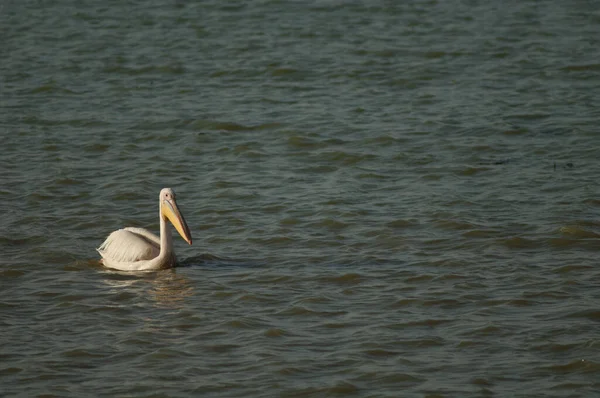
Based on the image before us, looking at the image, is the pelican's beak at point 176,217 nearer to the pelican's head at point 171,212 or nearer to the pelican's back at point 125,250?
the pelican's head at point 171,212

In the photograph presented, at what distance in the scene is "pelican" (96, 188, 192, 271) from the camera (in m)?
8.36

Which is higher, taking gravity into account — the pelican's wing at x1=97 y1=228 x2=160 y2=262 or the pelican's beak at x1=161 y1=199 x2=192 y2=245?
the pelican's beak at x1=161 y1=199 x2=192 y2=245

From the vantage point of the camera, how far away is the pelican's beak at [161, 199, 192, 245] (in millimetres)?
8363

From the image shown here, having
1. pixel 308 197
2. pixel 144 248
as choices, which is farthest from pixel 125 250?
pixel 308 197

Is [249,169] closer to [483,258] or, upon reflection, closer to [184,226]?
[184,226]

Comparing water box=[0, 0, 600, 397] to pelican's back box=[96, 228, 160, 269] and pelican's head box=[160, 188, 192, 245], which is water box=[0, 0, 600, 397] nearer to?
pelican's back box=[96, 228, 160, 269]

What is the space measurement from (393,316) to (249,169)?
401 cm

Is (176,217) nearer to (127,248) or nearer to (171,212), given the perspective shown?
(171,212)

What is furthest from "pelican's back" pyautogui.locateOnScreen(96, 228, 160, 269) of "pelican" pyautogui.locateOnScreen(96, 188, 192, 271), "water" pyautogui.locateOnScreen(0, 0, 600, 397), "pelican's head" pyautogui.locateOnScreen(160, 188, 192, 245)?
"pelican's head" pyautogui.locateOnScreen(160, 188, 192, 245)

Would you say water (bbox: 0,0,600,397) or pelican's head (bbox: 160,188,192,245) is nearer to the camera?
water (bbox: 0,0,600,397)

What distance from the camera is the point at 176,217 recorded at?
8.44 metres

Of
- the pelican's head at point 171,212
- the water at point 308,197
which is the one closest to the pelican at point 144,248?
the pelican's head at point 171,212

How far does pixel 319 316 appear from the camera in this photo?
726 cm

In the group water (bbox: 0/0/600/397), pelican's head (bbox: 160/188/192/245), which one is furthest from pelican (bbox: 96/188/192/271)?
water (bbox: 0/0/600/397)
